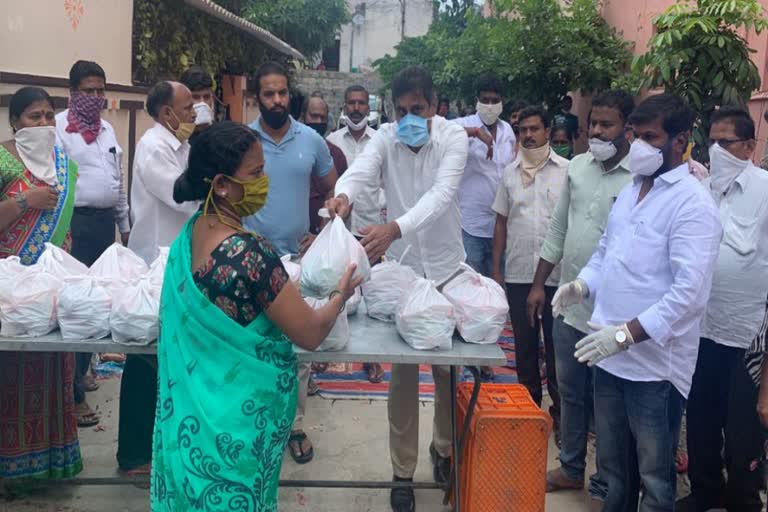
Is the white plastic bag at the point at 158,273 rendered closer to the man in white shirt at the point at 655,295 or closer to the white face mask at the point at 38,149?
the white face mask at the point at 38,149

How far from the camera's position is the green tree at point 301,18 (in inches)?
695

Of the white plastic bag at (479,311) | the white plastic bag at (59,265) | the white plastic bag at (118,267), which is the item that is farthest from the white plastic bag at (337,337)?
the white plastic bag at (59,265)

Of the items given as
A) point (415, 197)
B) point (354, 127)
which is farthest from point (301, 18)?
point (415, 197)

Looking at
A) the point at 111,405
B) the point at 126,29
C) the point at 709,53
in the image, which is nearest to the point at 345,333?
the point at 111,405

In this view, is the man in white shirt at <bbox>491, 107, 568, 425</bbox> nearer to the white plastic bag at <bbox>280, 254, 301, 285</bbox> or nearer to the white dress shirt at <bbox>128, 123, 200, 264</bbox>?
the white plastic bag at <bbox>280, 254, 301, 285</bbox>

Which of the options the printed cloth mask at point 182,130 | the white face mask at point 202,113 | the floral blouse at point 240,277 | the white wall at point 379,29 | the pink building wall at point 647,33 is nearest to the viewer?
the floral blouse at point 240,277

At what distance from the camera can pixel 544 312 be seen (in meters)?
4.57

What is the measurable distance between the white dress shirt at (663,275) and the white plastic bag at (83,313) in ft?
6.31

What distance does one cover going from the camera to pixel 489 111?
224 inches

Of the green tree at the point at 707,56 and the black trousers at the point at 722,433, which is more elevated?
the green tree at the point at 707,56

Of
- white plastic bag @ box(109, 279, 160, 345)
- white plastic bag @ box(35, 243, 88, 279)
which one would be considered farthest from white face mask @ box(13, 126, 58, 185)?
white plastic bag @ box(109, 279, 160, 345)

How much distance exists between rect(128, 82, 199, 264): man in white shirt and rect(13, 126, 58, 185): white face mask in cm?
41

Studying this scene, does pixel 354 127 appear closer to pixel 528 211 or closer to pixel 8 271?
pixel 528 211

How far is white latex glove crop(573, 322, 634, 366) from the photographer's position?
8.72ft
